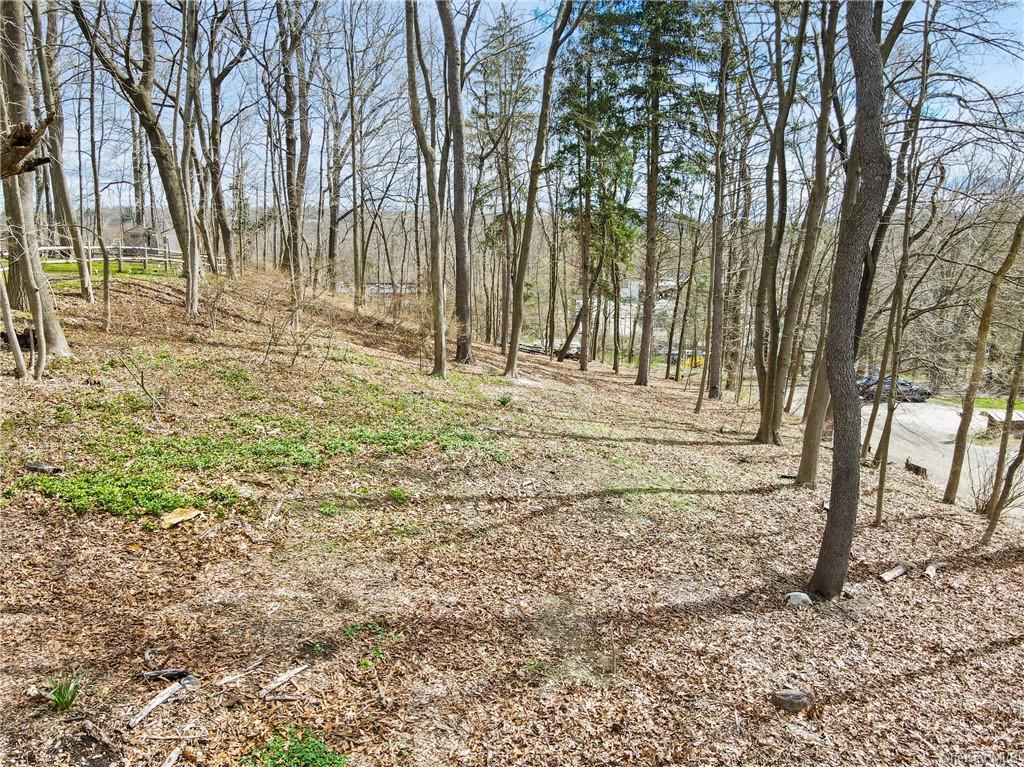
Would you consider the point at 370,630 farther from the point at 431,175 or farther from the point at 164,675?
the point at 431,175

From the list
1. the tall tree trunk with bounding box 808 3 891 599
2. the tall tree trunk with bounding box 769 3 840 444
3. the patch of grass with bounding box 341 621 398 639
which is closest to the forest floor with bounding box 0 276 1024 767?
the patch of grass with bounding box 341 621 398 639

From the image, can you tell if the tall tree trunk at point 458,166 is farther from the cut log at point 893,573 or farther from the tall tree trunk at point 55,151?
the cut log at point 893,573

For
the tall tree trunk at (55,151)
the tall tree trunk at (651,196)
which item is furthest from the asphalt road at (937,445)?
the tall tree trunk at (55,151)

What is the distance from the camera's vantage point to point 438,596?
421cm

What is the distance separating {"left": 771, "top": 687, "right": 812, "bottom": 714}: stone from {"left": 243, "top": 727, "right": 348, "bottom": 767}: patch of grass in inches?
108

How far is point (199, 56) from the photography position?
1287cm

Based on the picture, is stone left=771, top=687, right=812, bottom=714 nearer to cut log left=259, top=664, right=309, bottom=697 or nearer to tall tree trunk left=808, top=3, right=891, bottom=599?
tall tree trunk left=808, top=3, right=891, bottom=599

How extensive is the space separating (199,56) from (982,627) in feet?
57.6

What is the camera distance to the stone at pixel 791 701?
3488mm

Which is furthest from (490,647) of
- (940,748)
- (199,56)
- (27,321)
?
(199,56)

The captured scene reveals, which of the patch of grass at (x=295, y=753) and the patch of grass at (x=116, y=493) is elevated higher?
the patch of grass at (x=116, y=493)

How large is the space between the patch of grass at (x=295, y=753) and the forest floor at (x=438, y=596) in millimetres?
45

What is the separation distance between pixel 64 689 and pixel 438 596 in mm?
2269

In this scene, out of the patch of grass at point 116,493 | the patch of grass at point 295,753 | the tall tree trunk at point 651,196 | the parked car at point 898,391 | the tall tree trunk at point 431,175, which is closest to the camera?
the patch of grass at point 295,753
